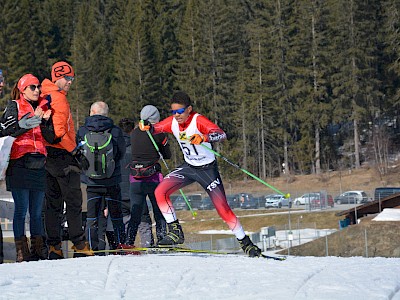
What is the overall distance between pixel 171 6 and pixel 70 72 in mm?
86194

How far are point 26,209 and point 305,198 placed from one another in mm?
44155

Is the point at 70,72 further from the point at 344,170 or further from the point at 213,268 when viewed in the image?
the point at 344,170

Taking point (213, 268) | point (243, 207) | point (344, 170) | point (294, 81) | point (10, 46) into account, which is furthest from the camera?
point (10, 46)

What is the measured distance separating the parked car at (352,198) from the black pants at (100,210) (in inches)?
1674

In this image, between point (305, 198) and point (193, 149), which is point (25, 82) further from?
point (305, 198)

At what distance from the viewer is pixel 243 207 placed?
53781mm

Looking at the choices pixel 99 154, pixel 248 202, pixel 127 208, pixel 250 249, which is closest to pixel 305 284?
pixel 250 249

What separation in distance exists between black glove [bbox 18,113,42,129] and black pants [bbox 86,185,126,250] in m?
1.46

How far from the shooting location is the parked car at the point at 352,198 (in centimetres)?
5141

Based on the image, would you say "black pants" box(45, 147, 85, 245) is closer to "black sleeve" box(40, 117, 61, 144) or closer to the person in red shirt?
"black sleeve" box(40, 117, 61, 144)

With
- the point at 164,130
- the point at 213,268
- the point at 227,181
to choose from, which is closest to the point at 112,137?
the point at 164,130

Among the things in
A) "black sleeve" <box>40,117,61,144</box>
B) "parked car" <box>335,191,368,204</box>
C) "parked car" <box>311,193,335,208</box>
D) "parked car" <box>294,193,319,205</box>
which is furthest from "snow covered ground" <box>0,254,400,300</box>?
"parked car" <box>335,191,368,204</box>

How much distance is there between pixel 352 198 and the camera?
52.0 metres

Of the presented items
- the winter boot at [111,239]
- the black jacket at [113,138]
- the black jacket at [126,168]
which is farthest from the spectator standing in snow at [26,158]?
the black jacket at [126,168]
